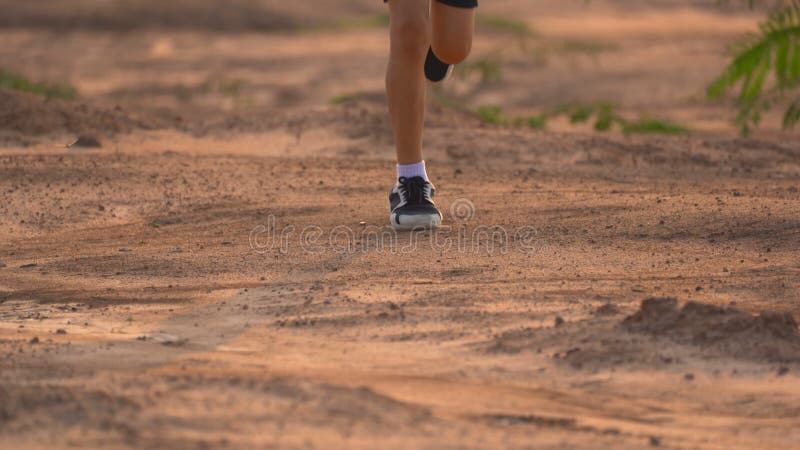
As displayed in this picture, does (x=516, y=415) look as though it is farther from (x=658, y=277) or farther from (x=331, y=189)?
(x=331, y=189)

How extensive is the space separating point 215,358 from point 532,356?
2.99ft

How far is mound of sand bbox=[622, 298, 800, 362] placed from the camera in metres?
3.60

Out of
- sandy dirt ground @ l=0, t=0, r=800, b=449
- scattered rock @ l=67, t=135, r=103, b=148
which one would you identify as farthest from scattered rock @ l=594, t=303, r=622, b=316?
scattered rock @ l=67, t=135, r=103, b=148

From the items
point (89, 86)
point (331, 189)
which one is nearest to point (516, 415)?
point (331, 189)

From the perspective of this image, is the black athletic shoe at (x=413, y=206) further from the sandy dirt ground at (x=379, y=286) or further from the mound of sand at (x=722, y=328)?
the mound of sand at (x=722, y=328)

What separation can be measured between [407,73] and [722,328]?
2008 mm

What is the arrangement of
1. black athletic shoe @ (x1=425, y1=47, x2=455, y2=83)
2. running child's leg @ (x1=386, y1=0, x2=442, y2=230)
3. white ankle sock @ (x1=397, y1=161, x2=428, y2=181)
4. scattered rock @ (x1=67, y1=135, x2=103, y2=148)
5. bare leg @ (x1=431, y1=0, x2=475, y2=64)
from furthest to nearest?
scattered rock @ (x1=67, y1=135, x2=103, y2=148)
black athletic shoe @ (x1=425, y1=47, x2=455, y2=83)
white ankle sock @ (x1=397, y1=161, x2=428, y2=181)
running child's leg @ (x1=386, y1=0, x2=442, y2=230)
bare leg @ (x1=431, y1=0, x2=475, y2=64)

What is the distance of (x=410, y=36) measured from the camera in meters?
5.08

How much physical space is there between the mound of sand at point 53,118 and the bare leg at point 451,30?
3.02m

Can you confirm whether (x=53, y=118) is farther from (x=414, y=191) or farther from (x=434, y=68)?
(x=414, y=191)

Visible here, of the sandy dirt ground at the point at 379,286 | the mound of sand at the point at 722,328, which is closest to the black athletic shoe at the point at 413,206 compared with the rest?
the sandy dirt ground at the point at 379,286

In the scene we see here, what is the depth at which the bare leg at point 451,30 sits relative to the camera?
4.95m

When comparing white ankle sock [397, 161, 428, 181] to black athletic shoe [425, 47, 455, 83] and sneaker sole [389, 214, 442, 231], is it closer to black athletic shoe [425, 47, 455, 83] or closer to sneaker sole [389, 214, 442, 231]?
sneaker sole [389, 214, 442, 231]

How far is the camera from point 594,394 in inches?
131
